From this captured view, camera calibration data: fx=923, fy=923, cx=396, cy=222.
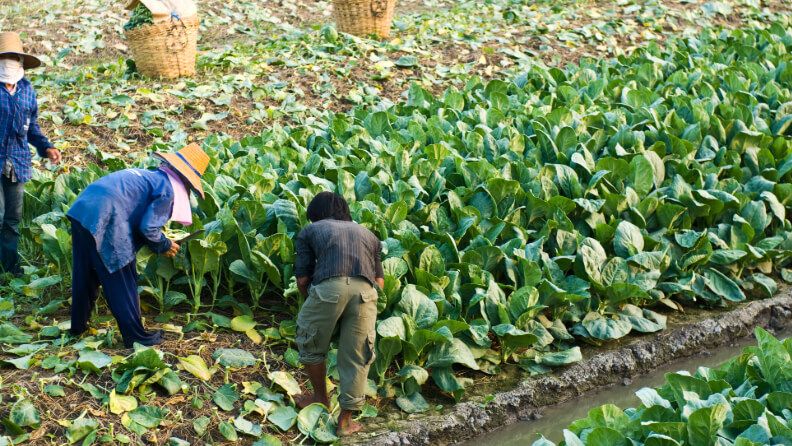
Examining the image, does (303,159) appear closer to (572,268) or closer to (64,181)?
(64,181)

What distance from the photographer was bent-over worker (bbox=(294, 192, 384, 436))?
461 cm

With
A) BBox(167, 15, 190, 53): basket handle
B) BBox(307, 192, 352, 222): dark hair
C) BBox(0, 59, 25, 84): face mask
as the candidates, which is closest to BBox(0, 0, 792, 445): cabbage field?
BBox(167, 15, 190, 53): basket handle

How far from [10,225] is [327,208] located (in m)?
2.59

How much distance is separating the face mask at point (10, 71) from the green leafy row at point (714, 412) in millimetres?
4090

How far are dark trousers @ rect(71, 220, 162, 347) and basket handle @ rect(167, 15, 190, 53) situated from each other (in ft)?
16.0

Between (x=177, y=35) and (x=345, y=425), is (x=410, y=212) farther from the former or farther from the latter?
(x=177, y=35)

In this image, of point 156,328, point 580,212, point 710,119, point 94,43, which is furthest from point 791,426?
point 94,43

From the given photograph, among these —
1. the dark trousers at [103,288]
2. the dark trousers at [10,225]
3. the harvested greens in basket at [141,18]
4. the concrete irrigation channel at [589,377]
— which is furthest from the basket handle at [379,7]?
the dark trousers at [103,288]

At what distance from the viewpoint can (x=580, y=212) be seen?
6820 millimetres

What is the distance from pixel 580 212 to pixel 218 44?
630 cm

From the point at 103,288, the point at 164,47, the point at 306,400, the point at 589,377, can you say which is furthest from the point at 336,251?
the point at 164,47

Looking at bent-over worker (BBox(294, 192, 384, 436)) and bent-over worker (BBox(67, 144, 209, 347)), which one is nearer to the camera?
bent-over worker (BBox(294, 192, 384, 436))

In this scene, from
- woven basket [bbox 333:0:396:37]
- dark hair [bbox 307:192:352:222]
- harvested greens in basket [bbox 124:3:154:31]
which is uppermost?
dark hair [bbox 307:192:352:222]

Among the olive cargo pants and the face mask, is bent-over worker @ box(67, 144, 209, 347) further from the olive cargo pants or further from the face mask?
the face mask
